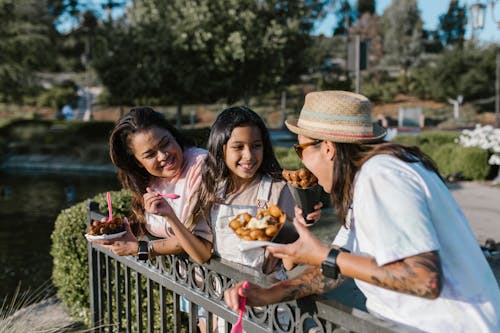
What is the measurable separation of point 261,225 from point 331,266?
0.40 metres

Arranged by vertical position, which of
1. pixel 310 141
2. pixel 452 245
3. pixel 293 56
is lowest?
pixel 452 245

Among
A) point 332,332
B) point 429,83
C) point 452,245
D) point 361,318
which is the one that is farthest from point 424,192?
point 429,83

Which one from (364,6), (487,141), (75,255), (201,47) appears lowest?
(75,255)

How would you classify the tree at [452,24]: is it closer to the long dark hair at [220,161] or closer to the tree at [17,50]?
the tree at [17,50]

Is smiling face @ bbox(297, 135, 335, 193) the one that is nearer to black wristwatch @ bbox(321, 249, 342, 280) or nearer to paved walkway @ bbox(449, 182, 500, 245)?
black wristwatch @ bbox(321, 249, 342, 280)

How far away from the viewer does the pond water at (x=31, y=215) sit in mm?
7035

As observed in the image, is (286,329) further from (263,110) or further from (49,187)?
(263,110)

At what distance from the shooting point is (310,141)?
183 cm

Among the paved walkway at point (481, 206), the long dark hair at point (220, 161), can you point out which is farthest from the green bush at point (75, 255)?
the paved walkway at point (481, 206)

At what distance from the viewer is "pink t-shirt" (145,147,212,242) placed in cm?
259

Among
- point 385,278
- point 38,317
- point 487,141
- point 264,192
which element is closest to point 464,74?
point 487,141

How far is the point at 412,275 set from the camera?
54.8 inches

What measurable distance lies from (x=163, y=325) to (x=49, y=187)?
1442 cm

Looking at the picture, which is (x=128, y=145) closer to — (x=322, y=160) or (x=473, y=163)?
(x=322, y=160)
